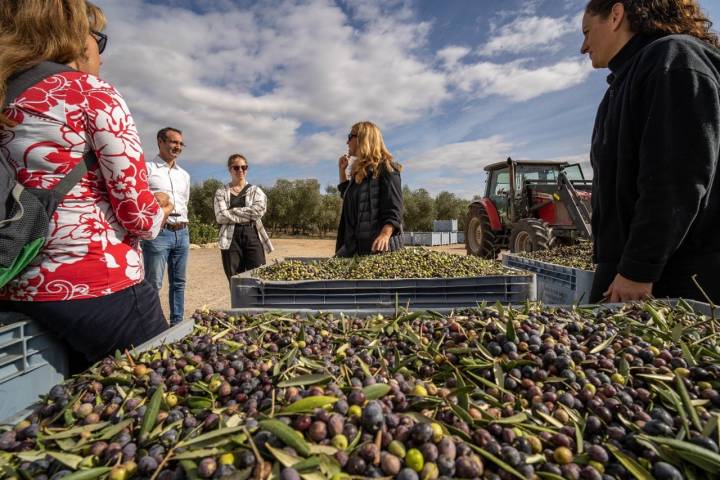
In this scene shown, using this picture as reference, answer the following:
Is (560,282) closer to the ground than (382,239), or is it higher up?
closer to the ground

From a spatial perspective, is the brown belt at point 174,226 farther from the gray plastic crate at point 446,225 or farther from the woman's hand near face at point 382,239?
the gray plastic crate at point 446,225

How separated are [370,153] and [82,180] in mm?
2772

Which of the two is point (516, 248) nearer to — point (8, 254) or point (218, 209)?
point (218, 209)

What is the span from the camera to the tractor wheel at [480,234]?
35.2 ft

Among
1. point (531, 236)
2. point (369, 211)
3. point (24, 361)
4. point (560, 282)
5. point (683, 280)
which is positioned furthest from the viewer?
point (531, 236)

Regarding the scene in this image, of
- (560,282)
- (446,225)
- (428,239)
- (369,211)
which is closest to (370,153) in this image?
(369,211)

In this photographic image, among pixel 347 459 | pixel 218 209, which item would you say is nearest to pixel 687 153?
pixel 347 459

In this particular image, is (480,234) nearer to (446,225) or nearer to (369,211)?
(369,211)

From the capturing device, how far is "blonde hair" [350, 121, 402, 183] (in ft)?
12.7

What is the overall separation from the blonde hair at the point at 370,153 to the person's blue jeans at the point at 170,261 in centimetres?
243

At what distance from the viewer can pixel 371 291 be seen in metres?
2.85

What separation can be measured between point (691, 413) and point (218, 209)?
5.02m

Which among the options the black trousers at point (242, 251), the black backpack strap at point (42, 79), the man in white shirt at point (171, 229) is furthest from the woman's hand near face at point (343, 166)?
the black backpack strap at point (42, 79)

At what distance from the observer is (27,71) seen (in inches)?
54.4
